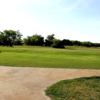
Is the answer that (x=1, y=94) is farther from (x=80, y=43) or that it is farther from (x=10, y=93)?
(x=80, y=43)

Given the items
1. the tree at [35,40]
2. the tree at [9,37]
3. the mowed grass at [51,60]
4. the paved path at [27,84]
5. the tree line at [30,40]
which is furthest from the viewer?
the tree at [9,37]

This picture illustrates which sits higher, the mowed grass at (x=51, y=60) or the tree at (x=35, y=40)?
the tree at (x=35, y=40)

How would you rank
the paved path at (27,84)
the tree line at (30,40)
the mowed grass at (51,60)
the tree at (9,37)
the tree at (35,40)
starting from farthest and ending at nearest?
1. the tree at (9,37)
2. the tree at (35,40)
3. the tree line at (30,40)
4. the mowed grass at (51,60)
5. the paved path at (27,84)

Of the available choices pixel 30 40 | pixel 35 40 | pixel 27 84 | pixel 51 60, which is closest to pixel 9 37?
pixel 30 40

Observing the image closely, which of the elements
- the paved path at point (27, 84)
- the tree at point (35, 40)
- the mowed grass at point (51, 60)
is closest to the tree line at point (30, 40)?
the tree at point (35, 40)

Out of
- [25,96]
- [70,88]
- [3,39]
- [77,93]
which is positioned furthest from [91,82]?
[3,39]

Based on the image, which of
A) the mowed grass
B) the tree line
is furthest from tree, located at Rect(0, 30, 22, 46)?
the mowed grass

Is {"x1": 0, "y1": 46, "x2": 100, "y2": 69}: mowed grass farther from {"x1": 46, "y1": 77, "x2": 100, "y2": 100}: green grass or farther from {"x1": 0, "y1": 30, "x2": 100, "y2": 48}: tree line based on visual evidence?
{"x1": 0, "y1": 30, "x2": 100, "y2": 48}: tree line

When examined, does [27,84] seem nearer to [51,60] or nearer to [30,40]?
[51,60]

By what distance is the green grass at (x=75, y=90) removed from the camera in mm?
12331

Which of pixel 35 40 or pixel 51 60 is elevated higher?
pixel 35 40

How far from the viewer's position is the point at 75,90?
13781 mm

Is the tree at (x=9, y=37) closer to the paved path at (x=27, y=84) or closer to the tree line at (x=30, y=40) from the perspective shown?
the tree line at (x=30, y=40)

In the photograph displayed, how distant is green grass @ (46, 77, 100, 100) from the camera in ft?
40.5
